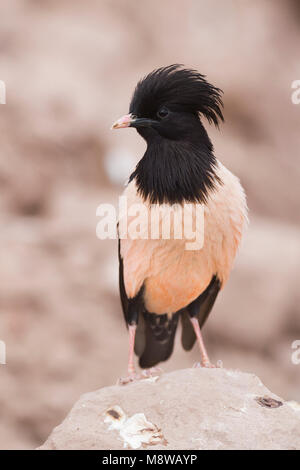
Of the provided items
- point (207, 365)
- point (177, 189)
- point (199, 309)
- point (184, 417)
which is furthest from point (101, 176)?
point (184, 417)

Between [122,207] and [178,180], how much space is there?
517 mm

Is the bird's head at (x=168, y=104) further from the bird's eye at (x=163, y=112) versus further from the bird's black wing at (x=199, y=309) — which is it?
the bird's black wing at (x=199, y=309)

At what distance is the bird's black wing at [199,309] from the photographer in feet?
17.5

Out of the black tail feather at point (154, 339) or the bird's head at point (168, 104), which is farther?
the black tail feather at point (154, 339)

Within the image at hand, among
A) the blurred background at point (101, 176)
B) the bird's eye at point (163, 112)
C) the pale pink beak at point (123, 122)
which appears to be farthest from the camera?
the blurred background at point (101, 176)

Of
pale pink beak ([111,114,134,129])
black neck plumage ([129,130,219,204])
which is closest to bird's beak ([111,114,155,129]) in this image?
pale pink beak ([111,114,134,129])

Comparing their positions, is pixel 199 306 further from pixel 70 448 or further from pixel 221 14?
pixel 221 14

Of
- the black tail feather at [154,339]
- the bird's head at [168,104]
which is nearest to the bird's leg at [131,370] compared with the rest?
the black tail feather at [154,339]

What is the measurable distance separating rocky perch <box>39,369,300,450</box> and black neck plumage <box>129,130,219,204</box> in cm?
115

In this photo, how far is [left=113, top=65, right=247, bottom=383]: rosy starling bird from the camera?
15.3ft

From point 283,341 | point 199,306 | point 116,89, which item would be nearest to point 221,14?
point 116,89

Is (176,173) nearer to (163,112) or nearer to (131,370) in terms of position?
(163,112)
